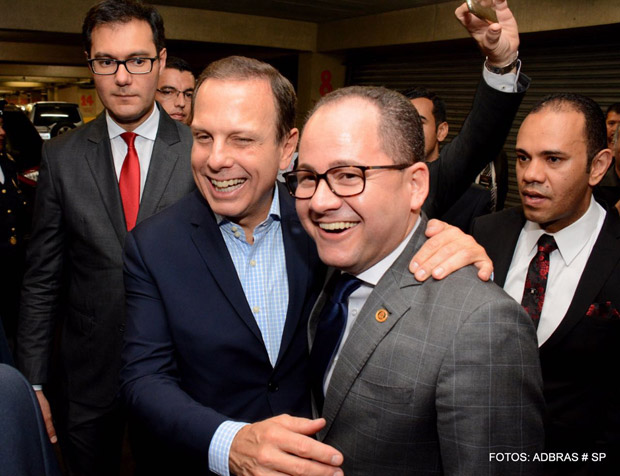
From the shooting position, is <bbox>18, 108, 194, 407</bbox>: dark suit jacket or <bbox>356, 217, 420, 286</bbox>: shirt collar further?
<bbox>18, 108, 194, 407</bbox>: dark suit jacket

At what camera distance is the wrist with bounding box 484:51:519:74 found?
1.57 meters

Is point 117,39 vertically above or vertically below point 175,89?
below

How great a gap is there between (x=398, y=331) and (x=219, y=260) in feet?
1.82

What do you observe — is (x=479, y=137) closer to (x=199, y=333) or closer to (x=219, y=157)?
(x=219, y=157)

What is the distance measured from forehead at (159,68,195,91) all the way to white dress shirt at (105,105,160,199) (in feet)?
5.27

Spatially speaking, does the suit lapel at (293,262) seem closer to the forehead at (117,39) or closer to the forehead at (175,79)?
the forehead at (117,39)

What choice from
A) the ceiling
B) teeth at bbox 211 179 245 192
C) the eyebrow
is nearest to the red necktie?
the eyebrow

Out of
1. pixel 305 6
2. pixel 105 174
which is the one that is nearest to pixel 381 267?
pixel 105 174

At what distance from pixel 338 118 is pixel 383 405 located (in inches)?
26.0

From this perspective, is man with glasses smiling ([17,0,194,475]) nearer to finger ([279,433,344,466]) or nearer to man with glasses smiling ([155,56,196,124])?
finger ([279,433,344,466])

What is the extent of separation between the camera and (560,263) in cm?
188

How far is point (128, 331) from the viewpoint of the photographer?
144 cm

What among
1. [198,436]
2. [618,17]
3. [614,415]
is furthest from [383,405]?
[618,17]

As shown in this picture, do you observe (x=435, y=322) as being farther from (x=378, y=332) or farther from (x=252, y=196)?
(x=252, y=196)
